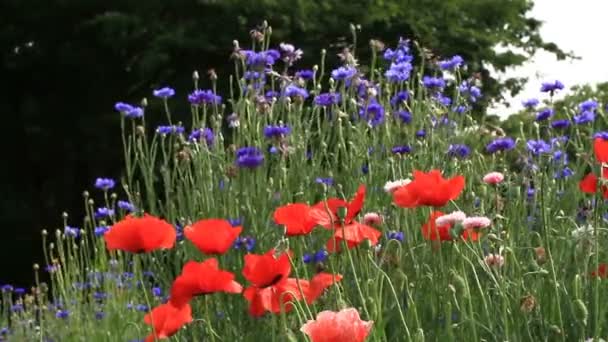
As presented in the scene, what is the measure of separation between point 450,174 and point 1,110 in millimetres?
10154

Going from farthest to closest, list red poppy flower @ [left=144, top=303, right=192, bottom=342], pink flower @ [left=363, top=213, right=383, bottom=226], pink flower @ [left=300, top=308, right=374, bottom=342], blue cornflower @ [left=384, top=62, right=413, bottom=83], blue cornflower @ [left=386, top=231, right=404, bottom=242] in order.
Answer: blue cornflower @ [left=384, top=62, right=413, bottom=83] → blue cornflower @ [left=386, top=231, right=404, bottom=242] → pink flower @ [left=363, top=213, right=383, bottom=226] → red poppy flower @ [left=144, top=303, right=192, bottom=342] → pink flower @ [left=300, top=308, right=374, bottom=342]

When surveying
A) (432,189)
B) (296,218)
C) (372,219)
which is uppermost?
(432,189)

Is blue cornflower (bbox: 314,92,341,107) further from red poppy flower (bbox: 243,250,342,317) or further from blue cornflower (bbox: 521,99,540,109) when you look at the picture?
red poppy flower (bbox: 243,250,342,317)

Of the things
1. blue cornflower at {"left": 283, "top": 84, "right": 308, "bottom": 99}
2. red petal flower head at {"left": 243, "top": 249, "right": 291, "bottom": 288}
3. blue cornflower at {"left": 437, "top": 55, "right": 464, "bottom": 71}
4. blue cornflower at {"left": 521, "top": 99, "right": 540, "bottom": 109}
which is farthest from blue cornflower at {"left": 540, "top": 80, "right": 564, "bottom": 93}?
red petal flower head at {"left": 243, "top": 249, "right": 291, "bottom": 288}

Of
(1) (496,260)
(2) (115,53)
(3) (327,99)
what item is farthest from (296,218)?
(2) (115,53)

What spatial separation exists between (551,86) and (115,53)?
883 cm

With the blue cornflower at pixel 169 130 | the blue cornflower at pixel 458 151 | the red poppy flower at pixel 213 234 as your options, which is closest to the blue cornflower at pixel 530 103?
the blue cornflower at pixel 458 151

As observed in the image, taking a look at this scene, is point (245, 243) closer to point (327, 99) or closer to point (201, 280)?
point (327, 99)

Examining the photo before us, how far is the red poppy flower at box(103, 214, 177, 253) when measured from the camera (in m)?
2.30

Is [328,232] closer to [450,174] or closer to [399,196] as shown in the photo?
[450,174]

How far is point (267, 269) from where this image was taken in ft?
7.13

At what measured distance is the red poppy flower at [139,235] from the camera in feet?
7.55

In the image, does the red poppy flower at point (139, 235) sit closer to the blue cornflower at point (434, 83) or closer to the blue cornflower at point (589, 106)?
the blue cornflower at point (434, 83)

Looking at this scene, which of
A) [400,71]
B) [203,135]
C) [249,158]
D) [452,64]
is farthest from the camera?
[452,64]
